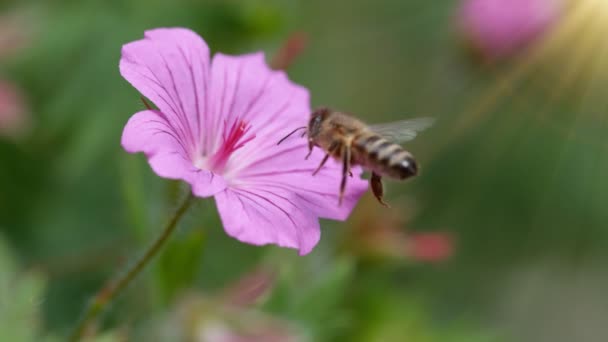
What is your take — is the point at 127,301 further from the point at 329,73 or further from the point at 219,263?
the point at 329,73

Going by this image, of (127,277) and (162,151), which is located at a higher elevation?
(162,151)

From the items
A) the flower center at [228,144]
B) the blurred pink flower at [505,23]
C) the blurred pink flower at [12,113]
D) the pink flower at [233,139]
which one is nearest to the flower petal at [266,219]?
the pink flower at [233,139]

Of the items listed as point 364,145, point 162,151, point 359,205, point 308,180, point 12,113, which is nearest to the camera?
point 162,151

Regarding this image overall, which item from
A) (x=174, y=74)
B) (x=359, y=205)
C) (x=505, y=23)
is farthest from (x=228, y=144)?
(x=505, y=23)

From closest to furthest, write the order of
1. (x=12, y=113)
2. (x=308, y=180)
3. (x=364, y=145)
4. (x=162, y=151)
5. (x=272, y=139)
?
1. (x=162, y=151)
2. (x=364, y=145)
3. (x=308, y=180)
4. (x=272, y=139)
5. (x=12, y=113)

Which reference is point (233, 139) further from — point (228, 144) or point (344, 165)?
point (344, 165)

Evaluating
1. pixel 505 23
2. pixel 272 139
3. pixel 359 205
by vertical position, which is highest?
pixel 505 23

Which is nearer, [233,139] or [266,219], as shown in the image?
[266,219]

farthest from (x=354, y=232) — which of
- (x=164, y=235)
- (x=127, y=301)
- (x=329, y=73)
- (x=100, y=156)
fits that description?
(x=329, y=73)
